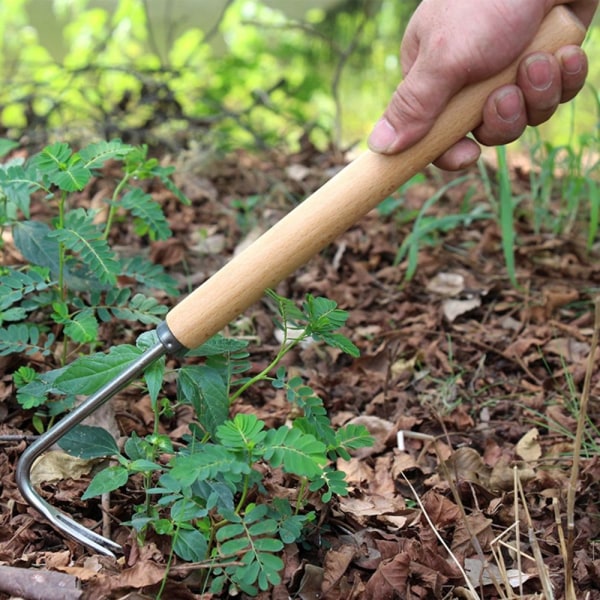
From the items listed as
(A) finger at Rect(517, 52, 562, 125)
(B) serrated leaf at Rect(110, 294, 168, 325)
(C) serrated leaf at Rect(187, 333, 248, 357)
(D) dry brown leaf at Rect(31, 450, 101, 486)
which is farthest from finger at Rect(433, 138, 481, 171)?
(D) dry brown leaf at Rect(31, 450, 101, 486)

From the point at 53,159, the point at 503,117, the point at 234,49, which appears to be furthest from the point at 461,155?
the point at 234,49

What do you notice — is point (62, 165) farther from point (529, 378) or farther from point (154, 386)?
point (529, 378)

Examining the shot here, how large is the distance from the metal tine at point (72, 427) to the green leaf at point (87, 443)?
0.07ft

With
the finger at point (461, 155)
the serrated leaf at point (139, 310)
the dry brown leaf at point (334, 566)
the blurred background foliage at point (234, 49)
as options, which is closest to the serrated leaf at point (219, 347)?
the serrated leaf at point (139, 310)

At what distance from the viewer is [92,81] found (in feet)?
16.1

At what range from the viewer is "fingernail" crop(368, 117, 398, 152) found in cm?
177

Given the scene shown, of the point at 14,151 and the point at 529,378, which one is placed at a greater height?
the point at 14,151

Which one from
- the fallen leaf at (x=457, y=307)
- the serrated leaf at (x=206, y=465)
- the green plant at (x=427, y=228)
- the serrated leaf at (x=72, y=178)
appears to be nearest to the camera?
the serrated leaf at (x=206, y=465)

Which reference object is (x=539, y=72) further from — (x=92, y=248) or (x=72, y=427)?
(x=72, y=427)

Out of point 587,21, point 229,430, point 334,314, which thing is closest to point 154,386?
point 229,430

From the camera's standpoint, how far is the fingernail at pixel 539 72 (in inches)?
73.3

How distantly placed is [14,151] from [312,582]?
118 inches

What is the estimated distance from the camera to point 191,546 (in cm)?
168

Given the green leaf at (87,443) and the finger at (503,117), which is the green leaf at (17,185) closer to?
the green leaf at (87,443)
